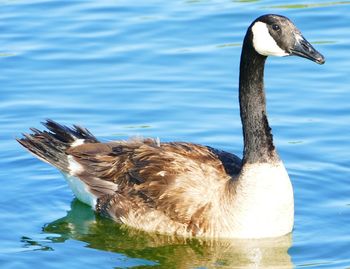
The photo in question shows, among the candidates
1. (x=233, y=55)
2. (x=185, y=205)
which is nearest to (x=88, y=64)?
(x=233, y=55)

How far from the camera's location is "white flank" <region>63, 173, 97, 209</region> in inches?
620

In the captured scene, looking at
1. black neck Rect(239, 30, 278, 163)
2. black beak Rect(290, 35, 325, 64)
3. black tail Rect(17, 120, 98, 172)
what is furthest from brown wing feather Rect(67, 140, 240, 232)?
black beak Rect(290, 35, 325, 64)

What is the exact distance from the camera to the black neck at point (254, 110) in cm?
1450

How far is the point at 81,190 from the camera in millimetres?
15852

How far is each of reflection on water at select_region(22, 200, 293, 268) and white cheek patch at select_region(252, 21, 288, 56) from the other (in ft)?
7.93

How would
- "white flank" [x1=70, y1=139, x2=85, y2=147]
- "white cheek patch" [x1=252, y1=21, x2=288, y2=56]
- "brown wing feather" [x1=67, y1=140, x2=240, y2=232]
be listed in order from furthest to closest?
"white flank" [x1=70, y1=139, x2=85, y2=147], "brown wing feather" [x1=67, y1=140, x2=240, y2=232], "white cheek patch" [x1=252, y1=21, x2=288, y2=56]

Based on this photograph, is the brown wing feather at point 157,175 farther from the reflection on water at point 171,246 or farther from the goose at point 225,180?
the reflection on water at point 171,246

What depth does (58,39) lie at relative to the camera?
21.8 meters

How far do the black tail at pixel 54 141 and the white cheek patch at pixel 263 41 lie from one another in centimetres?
313

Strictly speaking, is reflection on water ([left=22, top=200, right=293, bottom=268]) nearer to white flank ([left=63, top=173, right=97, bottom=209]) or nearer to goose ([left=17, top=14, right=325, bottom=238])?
goose ([left=17, top=14, right=325, bottom=238])


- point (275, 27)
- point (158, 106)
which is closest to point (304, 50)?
point (275, 27)

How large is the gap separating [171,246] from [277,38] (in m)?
3.01

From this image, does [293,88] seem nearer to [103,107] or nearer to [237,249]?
[103,107]

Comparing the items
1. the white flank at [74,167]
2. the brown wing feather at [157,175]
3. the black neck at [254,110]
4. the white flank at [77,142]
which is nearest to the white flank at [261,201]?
the black neck at [254,110]
